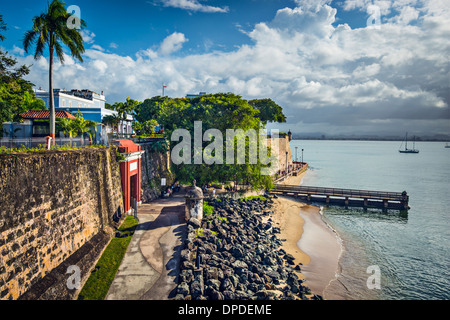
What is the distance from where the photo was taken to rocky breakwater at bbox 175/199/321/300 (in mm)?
14680

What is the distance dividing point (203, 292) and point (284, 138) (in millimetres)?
66815

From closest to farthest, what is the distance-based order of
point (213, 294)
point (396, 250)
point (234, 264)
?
point (213, 294), point (234, 264), point (396, 250)

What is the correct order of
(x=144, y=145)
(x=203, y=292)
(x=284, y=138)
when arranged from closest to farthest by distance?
(x=203, y=292), (x=144, y=145), (x=284, y=138)

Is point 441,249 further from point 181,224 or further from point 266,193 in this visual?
point 181,224

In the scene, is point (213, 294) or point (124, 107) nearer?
point (213, 294)

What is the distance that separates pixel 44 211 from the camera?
12961 mm

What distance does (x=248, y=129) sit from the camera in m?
33.3

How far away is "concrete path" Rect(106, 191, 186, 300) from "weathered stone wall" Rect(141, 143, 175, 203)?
5.41m

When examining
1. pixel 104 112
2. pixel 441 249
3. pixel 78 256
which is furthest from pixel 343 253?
pixel 104 112

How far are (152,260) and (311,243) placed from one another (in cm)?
1712
